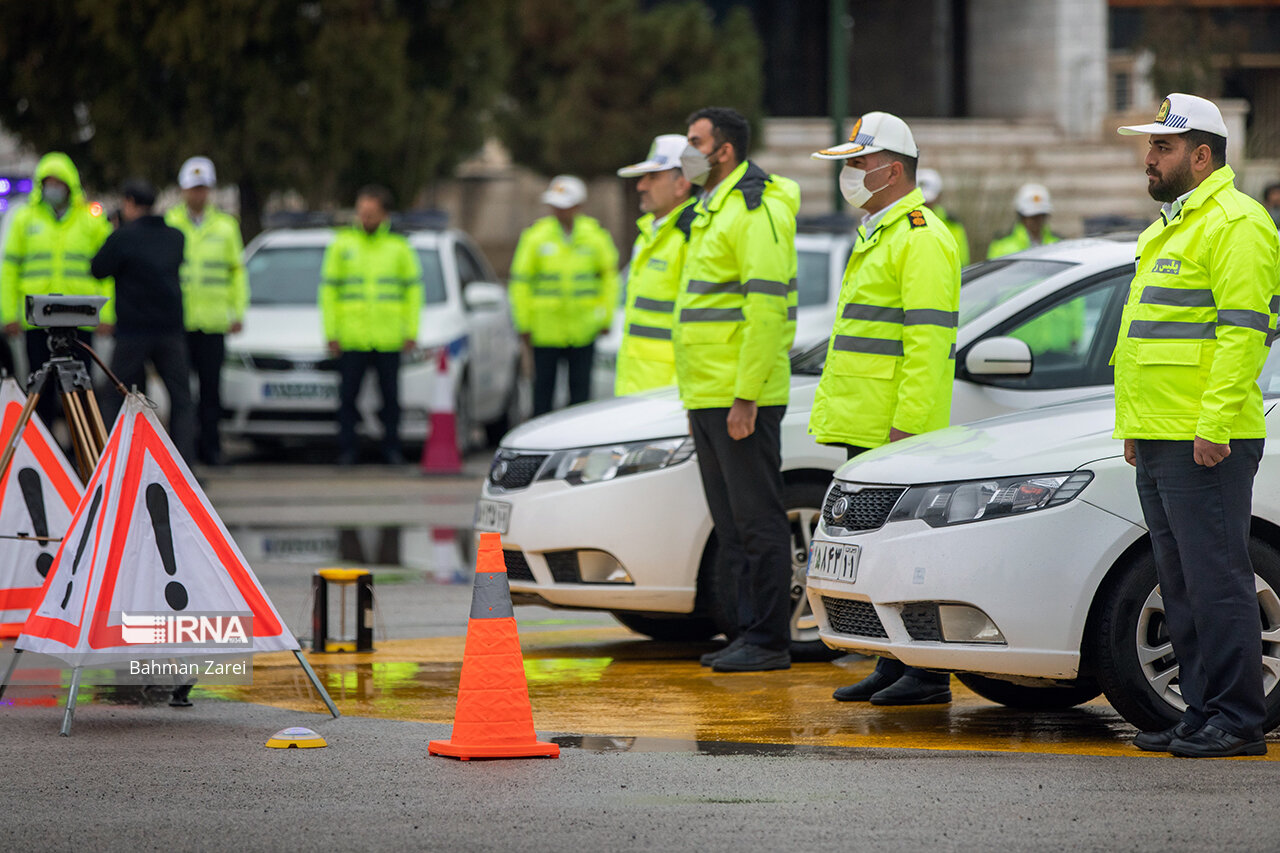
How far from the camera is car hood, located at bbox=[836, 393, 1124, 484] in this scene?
6.86 metres

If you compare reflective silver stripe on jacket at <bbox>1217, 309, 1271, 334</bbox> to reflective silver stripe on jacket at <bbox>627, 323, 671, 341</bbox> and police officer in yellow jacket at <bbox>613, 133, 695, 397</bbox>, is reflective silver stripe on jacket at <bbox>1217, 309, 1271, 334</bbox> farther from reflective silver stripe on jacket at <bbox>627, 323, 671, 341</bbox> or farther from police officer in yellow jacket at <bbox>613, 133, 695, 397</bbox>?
reflective silver stripe on jacket at <bbox>627, 323, 671, 341</bbox>

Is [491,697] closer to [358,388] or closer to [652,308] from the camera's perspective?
[652,308]

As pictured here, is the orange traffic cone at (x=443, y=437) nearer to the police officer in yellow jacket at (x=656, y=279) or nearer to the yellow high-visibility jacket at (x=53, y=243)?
the yellow high-visibility jacket at (x=53, y=243)

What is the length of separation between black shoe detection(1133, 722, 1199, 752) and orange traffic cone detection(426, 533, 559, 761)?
5.84 feet

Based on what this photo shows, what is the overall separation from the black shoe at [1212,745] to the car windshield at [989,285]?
2460mm

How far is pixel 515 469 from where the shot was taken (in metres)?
8.93

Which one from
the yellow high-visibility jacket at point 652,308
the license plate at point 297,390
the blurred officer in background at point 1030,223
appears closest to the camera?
the yellow high-visibility jacket at point 652,308

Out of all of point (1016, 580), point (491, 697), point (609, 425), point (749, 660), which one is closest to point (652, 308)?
point (609, 425)

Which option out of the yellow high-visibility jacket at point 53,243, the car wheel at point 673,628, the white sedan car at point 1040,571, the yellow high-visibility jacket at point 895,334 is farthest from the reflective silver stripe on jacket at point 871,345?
the yellow high-visibility jacket at point 53,243

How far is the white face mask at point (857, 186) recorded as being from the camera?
310 inches

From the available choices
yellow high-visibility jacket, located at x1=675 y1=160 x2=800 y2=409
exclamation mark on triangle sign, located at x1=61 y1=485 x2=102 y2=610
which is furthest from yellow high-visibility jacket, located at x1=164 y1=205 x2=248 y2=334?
exclamation mark on triangle sign, located at x1=61 y1=485 x2=102 y2=610

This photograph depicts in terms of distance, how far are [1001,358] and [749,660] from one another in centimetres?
148

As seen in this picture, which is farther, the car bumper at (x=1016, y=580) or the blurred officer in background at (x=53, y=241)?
the blurred officer in background at (x=53, y=241)

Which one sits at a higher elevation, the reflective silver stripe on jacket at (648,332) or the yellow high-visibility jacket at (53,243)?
the yellow high-visibility jacket at (53,243)
